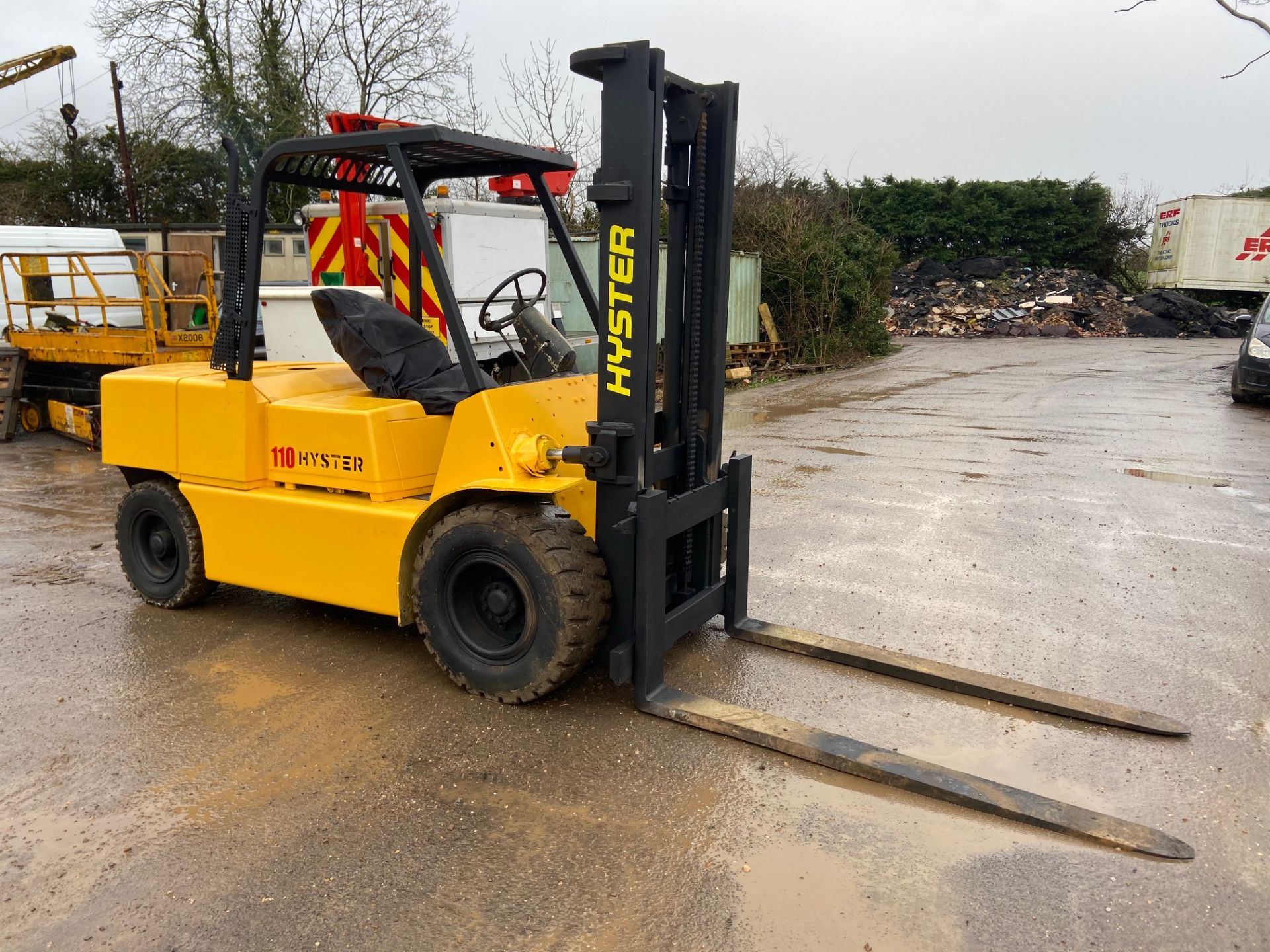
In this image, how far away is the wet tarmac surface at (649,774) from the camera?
2762 mm

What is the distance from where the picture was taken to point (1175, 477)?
869 centimetres

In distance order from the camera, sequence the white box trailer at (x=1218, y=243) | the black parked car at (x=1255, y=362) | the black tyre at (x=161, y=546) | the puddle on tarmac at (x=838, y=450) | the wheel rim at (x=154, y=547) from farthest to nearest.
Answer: the white box trailer at (x=1218, y=243)
the black parked car at (x=1255, y=362)
the puddle on tarmac at (x=838, y=450)
the wheel rim at (x=154, y=547)
the black tyre at (x=161, y=546)

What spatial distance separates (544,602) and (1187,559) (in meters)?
4.61

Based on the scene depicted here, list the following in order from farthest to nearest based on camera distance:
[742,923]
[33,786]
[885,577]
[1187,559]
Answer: [1187,559] < [885,577] < [33,786] < [742,923]

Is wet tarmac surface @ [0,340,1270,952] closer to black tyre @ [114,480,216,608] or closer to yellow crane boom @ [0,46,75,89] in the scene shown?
black tyre @ [114,480,216,608]

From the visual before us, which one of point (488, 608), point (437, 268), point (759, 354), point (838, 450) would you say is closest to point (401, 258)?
point (838, 450)

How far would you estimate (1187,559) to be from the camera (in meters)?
6.21

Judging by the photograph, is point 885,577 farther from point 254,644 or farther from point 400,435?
point 254,644

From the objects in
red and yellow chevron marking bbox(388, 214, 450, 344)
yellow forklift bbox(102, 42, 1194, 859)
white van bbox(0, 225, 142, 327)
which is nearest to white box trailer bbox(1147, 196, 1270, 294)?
red and yellow chevron marking bbox(388, 214, 450, 344)

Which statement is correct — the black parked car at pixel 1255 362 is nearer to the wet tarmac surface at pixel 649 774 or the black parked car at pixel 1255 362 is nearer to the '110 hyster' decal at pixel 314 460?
the wet tarmac surface at pixel 649 774

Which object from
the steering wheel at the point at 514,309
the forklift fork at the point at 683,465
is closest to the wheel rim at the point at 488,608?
the forklift fork at the point at 683,465

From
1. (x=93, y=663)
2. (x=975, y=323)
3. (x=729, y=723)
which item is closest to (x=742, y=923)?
(x=729, y=723)

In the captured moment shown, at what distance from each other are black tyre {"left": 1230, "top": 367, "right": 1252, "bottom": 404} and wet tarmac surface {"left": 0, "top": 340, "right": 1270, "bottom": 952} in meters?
8.20

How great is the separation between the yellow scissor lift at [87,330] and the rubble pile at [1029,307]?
887 inches
